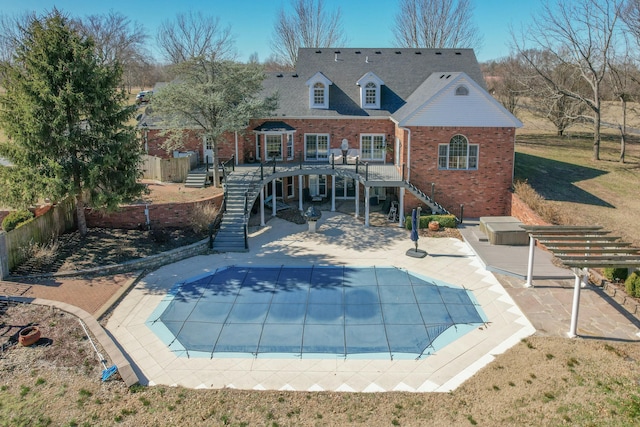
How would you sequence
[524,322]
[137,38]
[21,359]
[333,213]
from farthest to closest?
1. [137,38]
2. [333,213]
3. [524,322]
4. [21,359]

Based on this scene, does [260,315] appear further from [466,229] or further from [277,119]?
[277,119]

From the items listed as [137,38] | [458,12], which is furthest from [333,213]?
[137,38]

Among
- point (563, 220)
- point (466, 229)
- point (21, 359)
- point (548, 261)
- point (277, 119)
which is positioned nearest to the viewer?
point (21, 359)

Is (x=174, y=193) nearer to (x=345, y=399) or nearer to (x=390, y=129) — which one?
(x=390, y=129)

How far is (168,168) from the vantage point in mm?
27812

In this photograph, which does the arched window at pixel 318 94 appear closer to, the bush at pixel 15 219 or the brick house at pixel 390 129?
the brick house at pixel 390 129

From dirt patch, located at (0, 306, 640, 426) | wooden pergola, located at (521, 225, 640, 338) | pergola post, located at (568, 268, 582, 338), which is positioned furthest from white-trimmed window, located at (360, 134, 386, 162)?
dirt patch, located at (0, 306, 640, 426)

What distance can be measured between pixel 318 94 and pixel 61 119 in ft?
51.4

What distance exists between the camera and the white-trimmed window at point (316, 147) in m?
30.1

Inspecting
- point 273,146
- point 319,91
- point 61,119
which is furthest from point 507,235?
point 61,119

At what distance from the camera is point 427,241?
22859 mm

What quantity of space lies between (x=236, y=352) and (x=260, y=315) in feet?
7.38

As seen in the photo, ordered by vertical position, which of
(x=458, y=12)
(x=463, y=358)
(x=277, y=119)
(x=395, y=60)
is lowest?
(x=463, y=358)

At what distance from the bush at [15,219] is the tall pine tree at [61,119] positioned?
2.95ft
